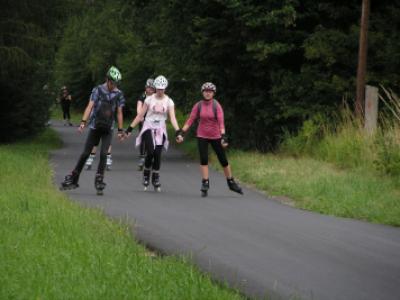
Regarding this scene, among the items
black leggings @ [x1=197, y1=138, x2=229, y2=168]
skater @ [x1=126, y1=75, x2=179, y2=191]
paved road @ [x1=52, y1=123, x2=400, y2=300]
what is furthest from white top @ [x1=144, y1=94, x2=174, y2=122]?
paved road @ [x1=52, y1=123, x2=400, y2=300]

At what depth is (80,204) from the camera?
13.1m

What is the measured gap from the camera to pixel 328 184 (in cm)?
1575

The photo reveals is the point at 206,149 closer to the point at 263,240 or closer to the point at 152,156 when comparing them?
the point at 152,156

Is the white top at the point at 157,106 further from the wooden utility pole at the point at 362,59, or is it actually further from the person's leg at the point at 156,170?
the wooden utility pole at the point at 362,59

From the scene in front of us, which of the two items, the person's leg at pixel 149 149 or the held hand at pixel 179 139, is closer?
the held hand at pixel 179 139

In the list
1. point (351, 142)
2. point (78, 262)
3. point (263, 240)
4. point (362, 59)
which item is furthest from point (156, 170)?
point (78, 262)

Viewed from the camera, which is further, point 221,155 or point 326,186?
point 221,155

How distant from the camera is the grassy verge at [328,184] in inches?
527

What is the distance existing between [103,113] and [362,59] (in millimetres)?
9014

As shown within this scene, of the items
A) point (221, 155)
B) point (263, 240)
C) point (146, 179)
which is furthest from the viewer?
point (146, 179)

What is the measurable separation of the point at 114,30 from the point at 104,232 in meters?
49.9

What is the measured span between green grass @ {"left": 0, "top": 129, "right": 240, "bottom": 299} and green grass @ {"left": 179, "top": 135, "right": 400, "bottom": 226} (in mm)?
3649

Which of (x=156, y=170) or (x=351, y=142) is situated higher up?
(x=351, y=142)

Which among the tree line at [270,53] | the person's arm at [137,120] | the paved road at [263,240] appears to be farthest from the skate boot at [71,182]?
the tree line at [270,53]
